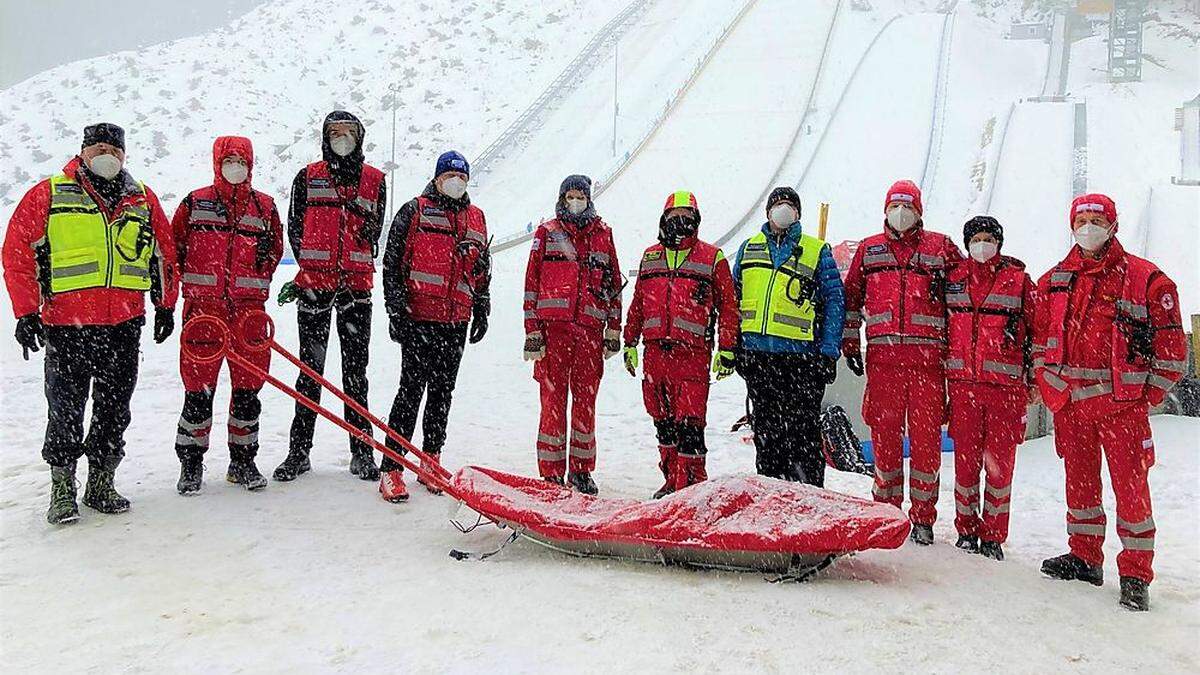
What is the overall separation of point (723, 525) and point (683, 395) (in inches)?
63.0

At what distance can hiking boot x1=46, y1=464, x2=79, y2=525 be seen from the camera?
4.32 meters

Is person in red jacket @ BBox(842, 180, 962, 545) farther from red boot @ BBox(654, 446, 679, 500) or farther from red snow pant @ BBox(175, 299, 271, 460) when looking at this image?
red snow pant @ BBox(175, 299, 271, 460)

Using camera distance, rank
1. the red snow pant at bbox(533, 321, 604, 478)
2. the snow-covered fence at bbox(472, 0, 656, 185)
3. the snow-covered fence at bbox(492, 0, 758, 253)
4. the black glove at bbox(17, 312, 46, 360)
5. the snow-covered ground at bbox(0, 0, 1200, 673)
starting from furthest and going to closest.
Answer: the snow-covered fence at bbox(472, 0, 656, 185), the snow-covered fence at bbox(492, 0, 758, 253), the red snow pant at bbox(533, 321, 604, 478), the black glove at bbox(17, 312, 46, 360), the snow-covered ground at bbox(0, 0, 1200, 673)

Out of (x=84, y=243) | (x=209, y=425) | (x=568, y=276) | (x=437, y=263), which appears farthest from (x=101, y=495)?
(x=568, y=276)

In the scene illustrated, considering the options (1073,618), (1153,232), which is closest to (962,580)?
(1073,618)

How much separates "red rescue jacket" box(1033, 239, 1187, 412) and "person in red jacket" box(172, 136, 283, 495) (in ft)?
14.4

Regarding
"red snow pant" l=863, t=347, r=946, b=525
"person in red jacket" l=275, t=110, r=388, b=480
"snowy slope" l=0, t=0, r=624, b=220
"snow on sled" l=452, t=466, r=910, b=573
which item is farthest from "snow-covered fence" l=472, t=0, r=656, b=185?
"snow on sled" l=452, t=466, r=910, b=573

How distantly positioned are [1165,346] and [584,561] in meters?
2.83

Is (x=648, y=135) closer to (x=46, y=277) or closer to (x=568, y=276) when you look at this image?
(x=568, y=276)

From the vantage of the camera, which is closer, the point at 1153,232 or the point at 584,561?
the point at 584,561

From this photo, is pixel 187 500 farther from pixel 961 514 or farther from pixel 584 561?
pixel 961 514

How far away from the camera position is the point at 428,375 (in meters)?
5.31

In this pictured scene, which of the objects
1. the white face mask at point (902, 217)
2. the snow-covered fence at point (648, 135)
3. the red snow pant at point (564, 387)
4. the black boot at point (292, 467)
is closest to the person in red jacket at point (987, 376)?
the white face mask at point (902, 217)

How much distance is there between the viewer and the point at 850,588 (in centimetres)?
352
